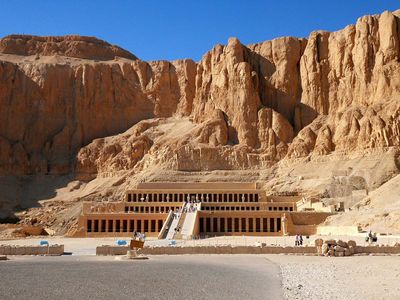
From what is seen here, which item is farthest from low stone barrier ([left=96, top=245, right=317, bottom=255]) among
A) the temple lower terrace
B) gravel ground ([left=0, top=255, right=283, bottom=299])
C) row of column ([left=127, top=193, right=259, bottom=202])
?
row of column ([left=127, top=193, right=259, bottom=202])

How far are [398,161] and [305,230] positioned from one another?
101 feet

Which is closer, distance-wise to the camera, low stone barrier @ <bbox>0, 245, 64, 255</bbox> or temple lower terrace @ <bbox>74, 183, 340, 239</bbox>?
low stone barrier @ <bbox>0, 245, 64, 255</bbox>

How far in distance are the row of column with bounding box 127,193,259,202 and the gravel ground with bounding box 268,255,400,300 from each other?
55.1 meters

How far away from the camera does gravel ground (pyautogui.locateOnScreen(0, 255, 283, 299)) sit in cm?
2559

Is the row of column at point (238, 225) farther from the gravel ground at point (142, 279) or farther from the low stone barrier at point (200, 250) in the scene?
the gravel ground at point (142, 279)

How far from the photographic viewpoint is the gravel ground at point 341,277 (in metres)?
25.3

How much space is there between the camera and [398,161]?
98.7 meters

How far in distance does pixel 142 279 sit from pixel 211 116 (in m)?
94.4

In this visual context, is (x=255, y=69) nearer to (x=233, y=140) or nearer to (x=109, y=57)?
(x=233, y=140)

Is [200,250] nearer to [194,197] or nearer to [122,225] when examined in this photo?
[122,225]

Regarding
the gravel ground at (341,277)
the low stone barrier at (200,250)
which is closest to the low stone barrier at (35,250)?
the low stone barrier at (200,250)

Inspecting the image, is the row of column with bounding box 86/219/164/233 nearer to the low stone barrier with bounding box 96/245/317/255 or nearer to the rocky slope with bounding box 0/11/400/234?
the rocky slope with bounding box 0/11/400/234

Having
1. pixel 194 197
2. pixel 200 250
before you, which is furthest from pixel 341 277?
pixel 194 197

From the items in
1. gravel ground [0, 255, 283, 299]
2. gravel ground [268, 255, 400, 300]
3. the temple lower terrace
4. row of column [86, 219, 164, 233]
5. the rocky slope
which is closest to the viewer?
gravel ground [268, 255, 400, 300]
